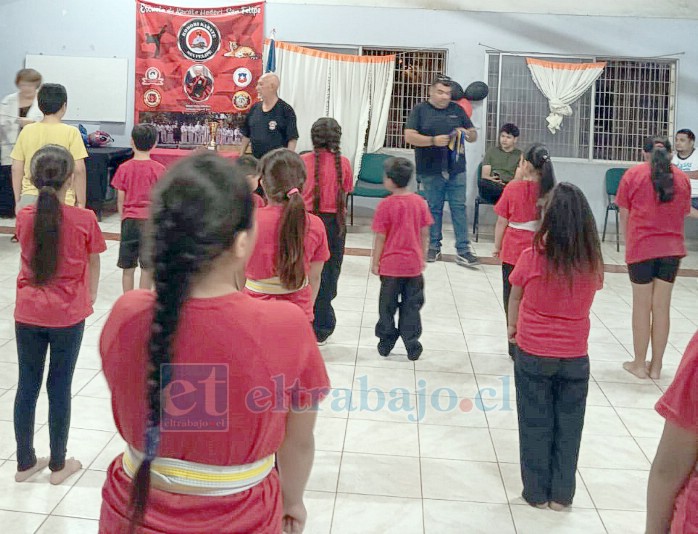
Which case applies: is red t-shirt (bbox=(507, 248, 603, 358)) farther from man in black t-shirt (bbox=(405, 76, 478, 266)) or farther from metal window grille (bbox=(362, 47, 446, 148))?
metal window grille (bbox=(362, 47, 446, 148))

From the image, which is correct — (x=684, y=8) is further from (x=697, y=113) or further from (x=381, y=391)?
(x=381, y=391)

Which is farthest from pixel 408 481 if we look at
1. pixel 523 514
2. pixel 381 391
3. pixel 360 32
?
pixel 360 32

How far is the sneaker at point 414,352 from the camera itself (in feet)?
16.6

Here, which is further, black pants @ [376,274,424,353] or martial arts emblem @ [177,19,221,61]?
martial arts emblem @ [177,19,221,61]

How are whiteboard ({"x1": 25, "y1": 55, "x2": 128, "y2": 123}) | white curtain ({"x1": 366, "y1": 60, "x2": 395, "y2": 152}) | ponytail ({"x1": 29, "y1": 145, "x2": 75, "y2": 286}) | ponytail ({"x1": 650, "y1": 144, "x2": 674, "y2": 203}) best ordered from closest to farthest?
ponytail ({"x1": 29, "y1": 145, "x2": 75, "y2": 286}) < ponytail ({"x1": 650, "y1": 144, "x2": 674, "y2": 203}) < white curtain ({"x1": 366, "y1": 60, "x2": 395, "y2": 152}) < whiteboard ({"x1": 25, "y1": 55, "x2": 128, "y2": 123})

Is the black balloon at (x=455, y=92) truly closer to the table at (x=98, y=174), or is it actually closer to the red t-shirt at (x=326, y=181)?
the red t-shirt at (x=326, y=181)

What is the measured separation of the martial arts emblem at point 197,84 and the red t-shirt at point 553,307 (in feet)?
24.1

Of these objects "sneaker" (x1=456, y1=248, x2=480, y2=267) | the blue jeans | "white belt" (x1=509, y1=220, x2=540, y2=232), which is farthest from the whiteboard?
"white belt" (x1=509, y1=220, x2=540, y2=232)

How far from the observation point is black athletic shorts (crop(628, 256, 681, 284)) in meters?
4.68

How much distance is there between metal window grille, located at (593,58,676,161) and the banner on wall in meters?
4.08

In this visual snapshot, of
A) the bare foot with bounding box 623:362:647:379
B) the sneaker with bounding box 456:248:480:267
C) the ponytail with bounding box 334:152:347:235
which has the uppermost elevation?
the ponytail with bounding box 334:152:347:235

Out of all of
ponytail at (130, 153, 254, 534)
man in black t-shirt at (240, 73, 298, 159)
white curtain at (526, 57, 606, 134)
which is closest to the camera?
ponytail at (130, 153, 254, 534)

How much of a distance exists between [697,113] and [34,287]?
8563mm

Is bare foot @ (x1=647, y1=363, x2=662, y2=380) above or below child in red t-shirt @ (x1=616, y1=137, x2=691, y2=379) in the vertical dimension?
below
